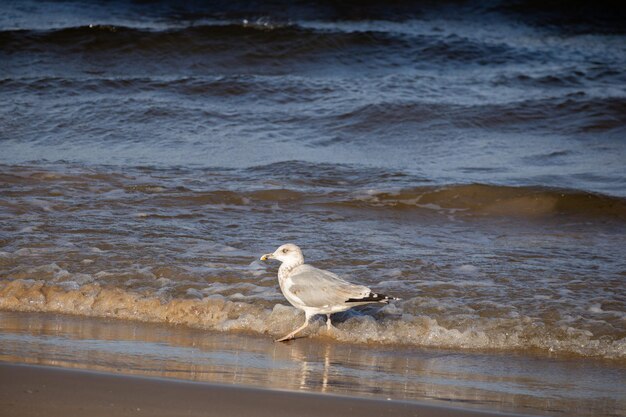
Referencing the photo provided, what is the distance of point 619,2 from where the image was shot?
18.8 meters

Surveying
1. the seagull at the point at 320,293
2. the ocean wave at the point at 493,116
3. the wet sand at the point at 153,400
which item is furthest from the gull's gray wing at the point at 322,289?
the ocean wave at the point at 493,116

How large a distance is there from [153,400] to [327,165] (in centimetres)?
603

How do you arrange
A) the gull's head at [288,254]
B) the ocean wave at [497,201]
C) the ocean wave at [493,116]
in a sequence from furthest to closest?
the ocean wave at [493,116]
the ocean wave at [497,201]
the gull's head at [288,254]

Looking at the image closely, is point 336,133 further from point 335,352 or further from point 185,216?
point 335,352

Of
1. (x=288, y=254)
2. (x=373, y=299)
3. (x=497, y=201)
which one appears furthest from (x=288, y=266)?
(x=497, y=201)

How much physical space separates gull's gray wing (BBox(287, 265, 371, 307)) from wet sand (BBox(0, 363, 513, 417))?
3.95ft

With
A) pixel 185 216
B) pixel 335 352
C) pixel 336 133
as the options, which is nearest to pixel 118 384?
pixel 335 352

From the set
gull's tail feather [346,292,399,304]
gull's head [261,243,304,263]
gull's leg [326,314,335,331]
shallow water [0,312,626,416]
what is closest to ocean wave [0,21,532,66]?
gull's head [261,243,304,263]

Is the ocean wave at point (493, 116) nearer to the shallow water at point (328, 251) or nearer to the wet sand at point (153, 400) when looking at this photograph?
the shallow water at point (328, 251)

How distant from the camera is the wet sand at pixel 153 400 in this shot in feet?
12.4

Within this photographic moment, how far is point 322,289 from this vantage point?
5320 mm

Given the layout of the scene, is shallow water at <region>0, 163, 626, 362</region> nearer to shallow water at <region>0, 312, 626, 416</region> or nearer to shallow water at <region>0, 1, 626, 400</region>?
shallow water at <region>0, 1, 626, 400</region>

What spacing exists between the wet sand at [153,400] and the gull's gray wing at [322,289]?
1205mm

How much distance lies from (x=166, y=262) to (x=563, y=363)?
9.08 feet
